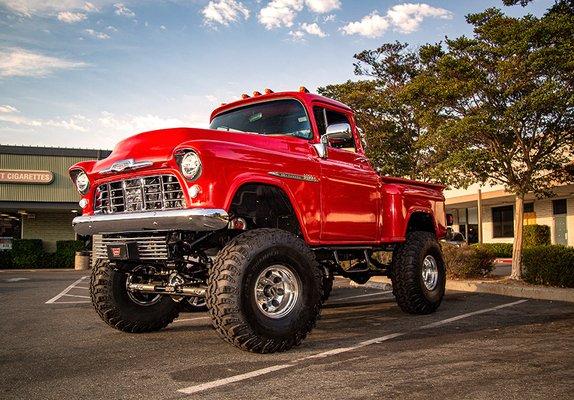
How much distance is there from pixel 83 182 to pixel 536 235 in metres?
25.4

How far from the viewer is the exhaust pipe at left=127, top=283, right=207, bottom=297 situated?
5.32 meters

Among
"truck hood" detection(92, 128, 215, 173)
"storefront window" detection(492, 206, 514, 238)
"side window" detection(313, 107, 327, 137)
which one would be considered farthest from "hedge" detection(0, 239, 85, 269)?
"storefront window" detection(492, 206, 514, 238)

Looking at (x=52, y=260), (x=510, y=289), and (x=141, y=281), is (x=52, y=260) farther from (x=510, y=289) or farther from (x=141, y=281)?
(x=141, y=281)

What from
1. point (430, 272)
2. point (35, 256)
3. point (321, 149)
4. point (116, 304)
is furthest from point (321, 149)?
point (35, 256)

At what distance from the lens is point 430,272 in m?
8.51

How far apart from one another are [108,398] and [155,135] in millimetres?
2662

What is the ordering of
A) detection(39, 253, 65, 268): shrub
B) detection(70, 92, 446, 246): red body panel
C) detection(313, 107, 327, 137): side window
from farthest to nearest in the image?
detection(39, 253, 65, 268): shrub, detection(313, 107, 327, 137): side window, detection(70, 92, 446, 246): red body panel

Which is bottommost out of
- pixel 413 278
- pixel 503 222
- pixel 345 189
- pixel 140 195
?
pixel 413 278

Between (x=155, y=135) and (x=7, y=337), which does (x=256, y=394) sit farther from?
(x=7, y=337)

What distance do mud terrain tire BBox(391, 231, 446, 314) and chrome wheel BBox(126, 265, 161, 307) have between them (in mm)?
3381

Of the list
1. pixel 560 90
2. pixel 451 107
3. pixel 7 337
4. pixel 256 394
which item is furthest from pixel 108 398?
pixel 451 107

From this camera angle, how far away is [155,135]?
546cm

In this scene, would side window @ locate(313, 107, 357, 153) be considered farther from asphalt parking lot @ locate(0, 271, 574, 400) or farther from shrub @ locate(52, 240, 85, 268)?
shrub @ locate(52, 240, 85, 268)

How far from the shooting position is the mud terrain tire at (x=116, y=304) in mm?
6379
